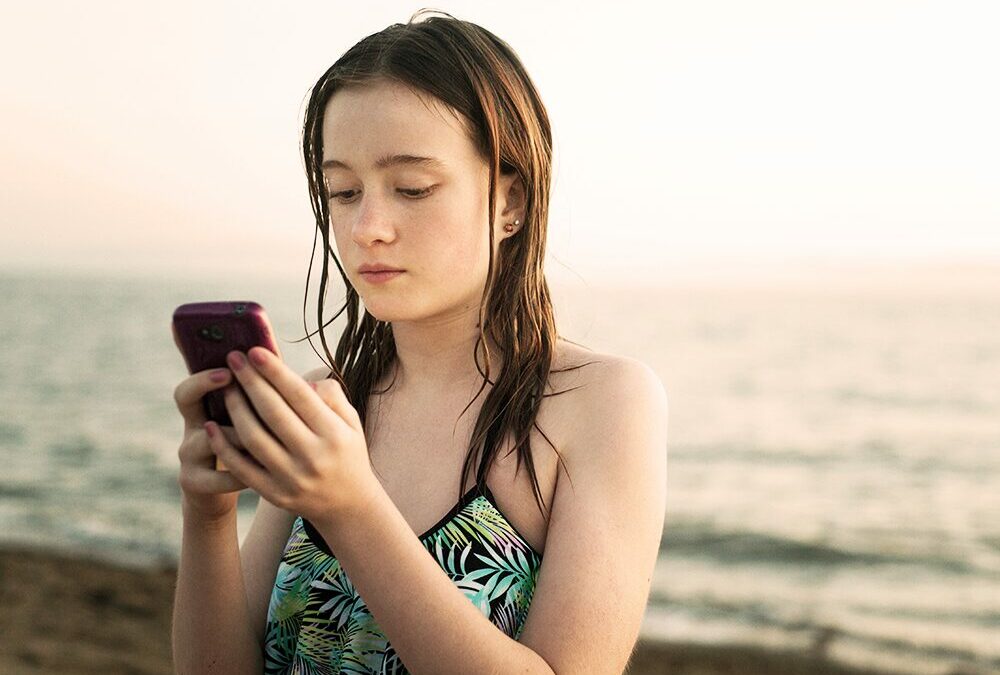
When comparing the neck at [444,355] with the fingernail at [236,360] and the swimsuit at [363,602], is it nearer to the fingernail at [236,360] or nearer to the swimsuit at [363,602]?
the swimsuit at [363,602]

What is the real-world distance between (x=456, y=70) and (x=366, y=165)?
0.28m

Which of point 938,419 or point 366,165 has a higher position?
point 366,165

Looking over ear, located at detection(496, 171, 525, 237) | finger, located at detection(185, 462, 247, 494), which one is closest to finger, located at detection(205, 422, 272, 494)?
finger, located at detection(185, 462, 247, 494)

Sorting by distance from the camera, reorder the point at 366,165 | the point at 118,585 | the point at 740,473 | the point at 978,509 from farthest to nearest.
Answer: the point at 740,473 < the point at 978,509 < the point at 118,585 < the point at 366,165

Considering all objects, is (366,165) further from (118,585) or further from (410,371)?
(118,585)

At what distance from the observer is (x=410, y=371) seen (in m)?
2.61

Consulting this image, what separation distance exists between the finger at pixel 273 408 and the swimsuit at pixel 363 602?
0.53 m

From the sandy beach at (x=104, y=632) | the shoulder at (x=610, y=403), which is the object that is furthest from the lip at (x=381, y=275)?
the sandy beach at (x=104, y=632)

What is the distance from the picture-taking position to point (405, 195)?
2227 millimetres

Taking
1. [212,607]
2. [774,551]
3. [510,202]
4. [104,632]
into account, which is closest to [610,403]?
[510,202]

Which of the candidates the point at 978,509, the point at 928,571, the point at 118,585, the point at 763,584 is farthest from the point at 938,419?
the point at 118,585

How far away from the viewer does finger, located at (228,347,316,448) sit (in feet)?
5.65

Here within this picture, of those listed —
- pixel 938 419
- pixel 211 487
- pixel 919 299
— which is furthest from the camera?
pixel 919 299

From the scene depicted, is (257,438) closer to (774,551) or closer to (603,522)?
(603,522)
